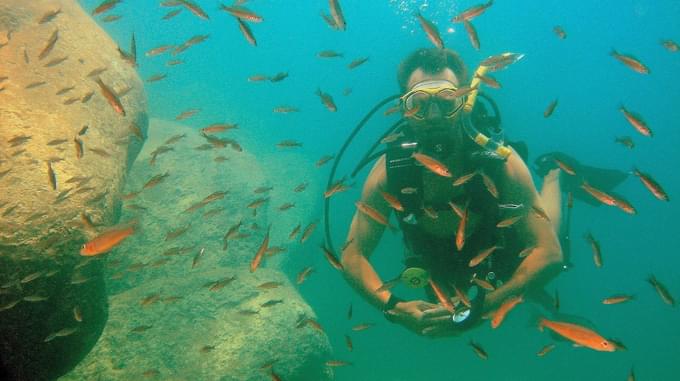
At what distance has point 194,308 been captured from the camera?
27.1 ft

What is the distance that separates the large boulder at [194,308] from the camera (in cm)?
665

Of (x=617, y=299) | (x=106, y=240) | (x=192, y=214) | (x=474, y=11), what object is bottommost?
(x=192, y=214)

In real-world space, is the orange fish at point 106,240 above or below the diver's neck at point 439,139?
below

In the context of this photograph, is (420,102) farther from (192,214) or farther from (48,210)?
(192,214)

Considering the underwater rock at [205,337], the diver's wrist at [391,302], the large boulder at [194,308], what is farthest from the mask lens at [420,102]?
the underwater rock at [205,337]

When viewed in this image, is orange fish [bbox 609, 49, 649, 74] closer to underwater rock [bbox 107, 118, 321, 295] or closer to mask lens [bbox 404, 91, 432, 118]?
mask lens [bbox 404, 91, 432, 118]

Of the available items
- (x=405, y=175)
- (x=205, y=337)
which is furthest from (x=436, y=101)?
(x=205, y=337)

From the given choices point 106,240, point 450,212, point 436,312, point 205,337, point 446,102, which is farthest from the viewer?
point 205,337

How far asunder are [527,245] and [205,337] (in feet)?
21.3

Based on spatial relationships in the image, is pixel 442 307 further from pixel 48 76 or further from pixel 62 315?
pixel 48 76

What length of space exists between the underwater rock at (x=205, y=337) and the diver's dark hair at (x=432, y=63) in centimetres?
440

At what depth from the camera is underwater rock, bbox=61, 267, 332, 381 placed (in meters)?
6.73

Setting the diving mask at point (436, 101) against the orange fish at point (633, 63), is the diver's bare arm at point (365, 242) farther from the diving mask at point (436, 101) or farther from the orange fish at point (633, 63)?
the orange fish at point (633, 63)

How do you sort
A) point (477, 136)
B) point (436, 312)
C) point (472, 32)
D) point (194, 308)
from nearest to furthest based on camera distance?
point (436, 312) → point (477, 136) → point (472, 32) → point (194, 308)
